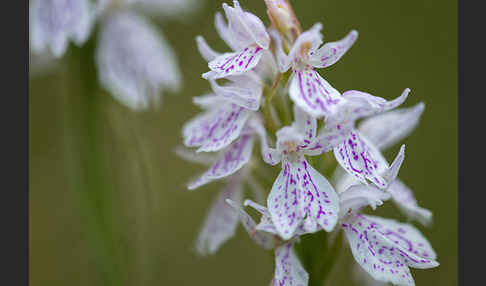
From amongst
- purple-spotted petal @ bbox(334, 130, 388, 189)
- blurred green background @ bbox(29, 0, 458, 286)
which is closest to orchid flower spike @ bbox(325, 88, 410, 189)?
purple-spotted petal @ bbox(334, 130, 388, 189)

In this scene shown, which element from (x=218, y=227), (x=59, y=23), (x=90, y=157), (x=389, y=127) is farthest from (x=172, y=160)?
(x=389, y=127)

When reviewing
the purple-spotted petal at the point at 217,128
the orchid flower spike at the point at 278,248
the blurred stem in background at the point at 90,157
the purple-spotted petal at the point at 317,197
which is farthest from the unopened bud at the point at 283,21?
the blurred stem in background at the point at 90,157

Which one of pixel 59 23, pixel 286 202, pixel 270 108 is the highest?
pixel 59 23

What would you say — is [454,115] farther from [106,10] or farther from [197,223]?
[106,10]

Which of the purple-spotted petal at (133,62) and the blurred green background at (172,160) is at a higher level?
the purple-spotted petal at (133,62)

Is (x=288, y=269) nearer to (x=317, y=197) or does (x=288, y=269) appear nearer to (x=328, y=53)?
(x=317, y=197)

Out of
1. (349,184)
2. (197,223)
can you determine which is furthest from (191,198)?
(349,184)

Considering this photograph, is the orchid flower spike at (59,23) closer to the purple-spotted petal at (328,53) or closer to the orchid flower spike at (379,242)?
the purple-spotted petal at (328,53)

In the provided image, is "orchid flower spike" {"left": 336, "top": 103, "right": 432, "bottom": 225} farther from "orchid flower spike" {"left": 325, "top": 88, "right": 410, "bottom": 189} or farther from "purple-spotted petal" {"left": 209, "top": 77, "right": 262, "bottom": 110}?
"purple-spotted petal" {"left": 209, "top": 77, "right": 262, "bottom": 110}
